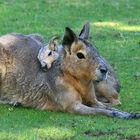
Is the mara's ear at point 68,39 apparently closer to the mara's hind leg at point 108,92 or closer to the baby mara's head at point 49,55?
the baby mara's head at point 49,55

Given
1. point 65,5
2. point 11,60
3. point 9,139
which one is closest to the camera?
point 9,139

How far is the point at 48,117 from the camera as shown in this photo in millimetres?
9875

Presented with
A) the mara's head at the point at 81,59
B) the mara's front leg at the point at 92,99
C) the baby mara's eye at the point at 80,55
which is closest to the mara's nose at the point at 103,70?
A: the mara's head at the point at 81,59

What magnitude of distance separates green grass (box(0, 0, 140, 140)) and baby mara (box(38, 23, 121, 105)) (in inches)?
10.0

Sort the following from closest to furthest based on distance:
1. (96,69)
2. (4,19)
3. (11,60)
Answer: (96,69) → (11,60) → (4,19)

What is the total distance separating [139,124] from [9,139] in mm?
1820

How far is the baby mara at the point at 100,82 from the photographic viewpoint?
34.3 feet

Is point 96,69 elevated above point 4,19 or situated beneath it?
elevated above

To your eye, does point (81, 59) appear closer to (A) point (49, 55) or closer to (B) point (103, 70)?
(B) point (103, 70)

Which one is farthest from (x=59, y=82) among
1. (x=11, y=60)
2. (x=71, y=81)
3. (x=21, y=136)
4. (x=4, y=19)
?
(x=4, y=19)

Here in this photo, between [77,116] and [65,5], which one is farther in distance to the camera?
[65,5]

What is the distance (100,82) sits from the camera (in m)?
10.8

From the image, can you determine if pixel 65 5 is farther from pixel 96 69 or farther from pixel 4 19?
pixel 96 69

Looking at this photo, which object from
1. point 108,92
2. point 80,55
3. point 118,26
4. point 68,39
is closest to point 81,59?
point 80,55
